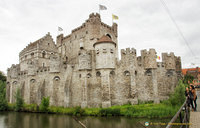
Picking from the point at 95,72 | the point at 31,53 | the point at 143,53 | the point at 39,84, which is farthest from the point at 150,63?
the point at 31,53

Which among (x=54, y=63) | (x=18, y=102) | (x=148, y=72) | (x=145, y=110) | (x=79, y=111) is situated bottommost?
(x=79, y=111)

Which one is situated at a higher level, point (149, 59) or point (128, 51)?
point (128, 51)

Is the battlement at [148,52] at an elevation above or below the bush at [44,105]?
above

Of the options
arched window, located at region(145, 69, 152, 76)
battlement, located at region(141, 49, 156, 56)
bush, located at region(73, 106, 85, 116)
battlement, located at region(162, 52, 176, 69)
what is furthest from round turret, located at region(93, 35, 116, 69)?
battlement, located at region(162, 52, 176, 69)

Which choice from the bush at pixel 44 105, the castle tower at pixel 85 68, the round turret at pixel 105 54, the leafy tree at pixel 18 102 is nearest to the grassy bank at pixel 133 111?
the castle tower at pixel 85 68

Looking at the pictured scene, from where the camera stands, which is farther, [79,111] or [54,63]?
[54,63]

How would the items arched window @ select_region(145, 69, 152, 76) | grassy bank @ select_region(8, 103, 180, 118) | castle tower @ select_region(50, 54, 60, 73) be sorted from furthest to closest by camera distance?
castle tower @ select_region(50, 54, 60, 73), arched window @ select_region(145, 69, 152, 76), grassy bank @ select_region(8, 103, 180, 118)

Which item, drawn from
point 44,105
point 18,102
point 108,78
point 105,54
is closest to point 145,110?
point 108,78

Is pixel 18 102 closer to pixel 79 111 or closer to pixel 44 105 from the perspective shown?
pixel 44 105

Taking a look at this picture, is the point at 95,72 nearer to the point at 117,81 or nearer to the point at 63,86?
the point at 117,81

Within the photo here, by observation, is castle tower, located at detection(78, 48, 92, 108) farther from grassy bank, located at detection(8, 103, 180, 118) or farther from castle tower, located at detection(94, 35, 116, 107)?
grassy bank, located at detection(8, 103, 180, 118)

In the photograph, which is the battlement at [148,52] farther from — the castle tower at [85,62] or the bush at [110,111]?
the bush at [110,111]

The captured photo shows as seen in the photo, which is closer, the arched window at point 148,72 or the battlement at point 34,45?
the arched window at point 148,72

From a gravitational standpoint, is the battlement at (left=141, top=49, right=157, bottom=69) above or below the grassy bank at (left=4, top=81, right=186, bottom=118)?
above
